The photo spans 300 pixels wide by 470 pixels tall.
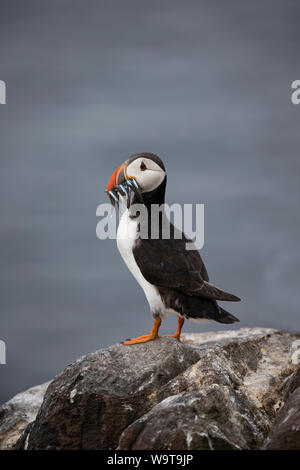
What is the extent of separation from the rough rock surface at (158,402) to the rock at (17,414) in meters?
0.86

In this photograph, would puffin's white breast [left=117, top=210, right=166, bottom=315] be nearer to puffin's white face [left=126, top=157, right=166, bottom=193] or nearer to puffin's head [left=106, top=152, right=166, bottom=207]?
puffin's head [left=106, top=152, right=166, bottom=207]

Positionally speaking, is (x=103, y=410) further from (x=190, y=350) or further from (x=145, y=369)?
(x=190, y=350)

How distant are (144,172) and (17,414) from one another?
10.7 ft

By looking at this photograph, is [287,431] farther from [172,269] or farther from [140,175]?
[140,175]

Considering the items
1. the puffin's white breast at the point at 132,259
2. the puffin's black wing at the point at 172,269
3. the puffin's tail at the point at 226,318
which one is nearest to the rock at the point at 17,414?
the puffin's white breast at the point at 132,259

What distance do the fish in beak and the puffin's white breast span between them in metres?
0.22

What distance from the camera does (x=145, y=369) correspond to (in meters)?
4.94

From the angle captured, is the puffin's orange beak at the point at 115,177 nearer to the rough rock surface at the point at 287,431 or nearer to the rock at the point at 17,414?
the rough rock surface at the point at 287,431

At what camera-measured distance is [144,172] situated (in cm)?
532

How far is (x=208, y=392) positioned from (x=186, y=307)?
113cm

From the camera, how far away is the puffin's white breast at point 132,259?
5293mm

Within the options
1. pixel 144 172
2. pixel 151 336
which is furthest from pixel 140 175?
pixel 151 336

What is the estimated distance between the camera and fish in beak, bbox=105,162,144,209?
533cm
